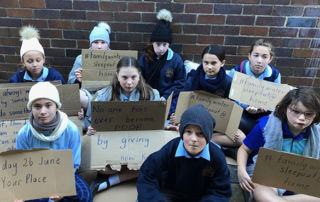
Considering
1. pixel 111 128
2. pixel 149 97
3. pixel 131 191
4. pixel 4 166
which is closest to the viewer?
pixel 4 166

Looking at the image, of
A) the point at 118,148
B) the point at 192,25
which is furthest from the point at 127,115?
the point at 192,25

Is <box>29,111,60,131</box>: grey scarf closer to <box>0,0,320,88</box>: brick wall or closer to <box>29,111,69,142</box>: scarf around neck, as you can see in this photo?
<box>29,111,69,142</box>: scarf around neck

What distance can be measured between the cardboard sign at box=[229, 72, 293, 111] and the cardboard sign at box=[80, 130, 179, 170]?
0.93m

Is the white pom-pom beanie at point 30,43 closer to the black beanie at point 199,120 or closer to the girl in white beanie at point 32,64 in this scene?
the girl in white beanie at point 32,64

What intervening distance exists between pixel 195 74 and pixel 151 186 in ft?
4.26

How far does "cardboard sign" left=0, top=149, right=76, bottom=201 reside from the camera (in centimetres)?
154

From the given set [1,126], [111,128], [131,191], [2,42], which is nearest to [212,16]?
[111,128]

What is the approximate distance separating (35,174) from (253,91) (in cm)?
194

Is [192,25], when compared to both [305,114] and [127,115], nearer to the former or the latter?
[127,115]

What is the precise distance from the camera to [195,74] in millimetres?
2604

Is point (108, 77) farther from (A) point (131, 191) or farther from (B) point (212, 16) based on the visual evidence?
(B) point (212, 16)

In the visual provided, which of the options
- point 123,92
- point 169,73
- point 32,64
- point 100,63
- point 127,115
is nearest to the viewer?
point 127,115

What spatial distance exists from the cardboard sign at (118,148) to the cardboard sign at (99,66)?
2.71 ft

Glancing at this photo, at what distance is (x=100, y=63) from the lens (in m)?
2.67
